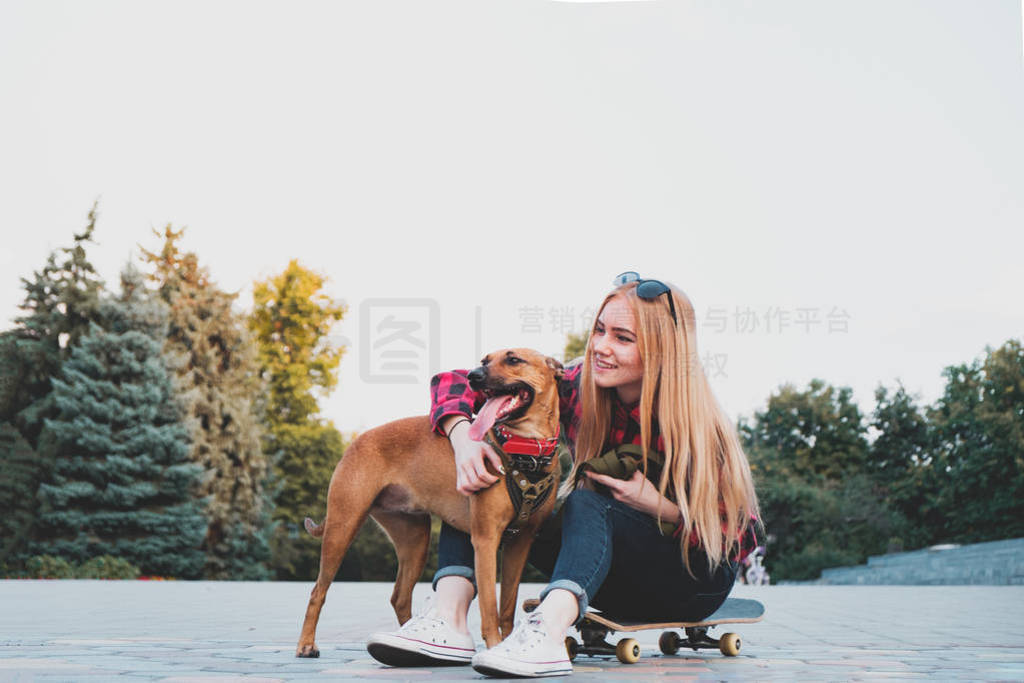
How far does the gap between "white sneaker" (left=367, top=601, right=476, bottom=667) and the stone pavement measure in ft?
0.18

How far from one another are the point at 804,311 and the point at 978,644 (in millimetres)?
7257

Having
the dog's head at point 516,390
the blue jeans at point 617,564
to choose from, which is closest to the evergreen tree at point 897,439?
the blue jeans at point 617,564

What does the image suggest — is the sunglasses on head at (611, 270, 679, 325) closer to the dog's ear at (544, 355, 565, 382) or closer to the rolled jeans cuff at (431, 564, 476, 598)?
the dog's ear at (544, 355, 565, 382)

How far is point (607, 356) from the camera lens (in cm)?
311

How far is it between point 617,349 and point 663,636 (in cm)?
116

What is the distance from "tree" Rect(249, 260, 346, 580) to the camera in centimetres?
2456

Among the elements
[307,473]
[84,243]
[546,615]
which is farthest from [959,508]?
[546,615]

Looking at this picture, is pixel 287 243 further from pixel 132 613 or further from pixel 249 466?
pixel 132 613

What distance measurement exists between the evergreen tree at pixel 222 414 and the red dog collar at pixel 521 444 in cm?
1650

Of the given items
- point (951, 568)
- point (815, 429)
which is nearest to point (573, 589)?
point (951, 568)

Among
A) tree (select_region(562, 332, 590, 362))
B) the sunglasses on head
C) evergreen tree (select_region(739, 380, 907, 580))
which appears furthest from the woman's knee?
tree (select_region(562, 332, 590, 362))

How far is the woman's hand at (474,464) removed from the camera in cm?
Answer: 286

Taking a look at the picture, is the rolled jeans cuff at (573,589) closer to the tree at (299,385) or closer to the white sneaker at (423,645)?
the white sneaker at (423,645)

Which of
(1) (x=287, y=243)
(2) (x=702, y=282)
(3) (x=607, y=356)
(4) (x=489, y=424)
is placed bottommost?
(4) (x=489, y=424)
